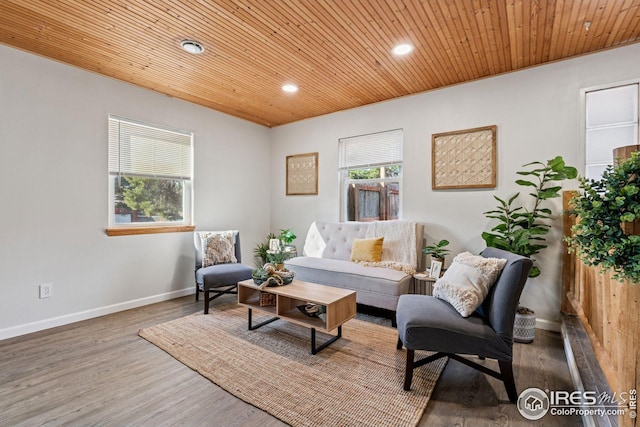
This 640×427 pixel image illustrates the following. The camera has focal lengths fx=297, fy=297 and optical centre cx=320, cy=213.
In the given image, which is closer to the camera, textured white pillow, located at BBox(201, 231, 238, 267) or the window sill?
the window sill

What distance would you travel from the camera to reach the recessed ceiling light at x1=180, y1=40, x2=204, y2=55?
102 inches

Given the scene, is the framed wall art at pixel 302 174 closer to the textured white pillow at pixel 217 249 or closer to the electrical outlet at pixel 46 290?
the textured white pillow at pixel 217 249

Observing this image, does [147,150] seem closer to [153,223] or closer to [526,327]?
[153,223]

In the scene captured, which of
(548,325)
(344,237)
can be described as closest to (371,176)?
(344,237)

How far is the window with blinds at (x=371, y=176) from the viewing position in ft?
13.2

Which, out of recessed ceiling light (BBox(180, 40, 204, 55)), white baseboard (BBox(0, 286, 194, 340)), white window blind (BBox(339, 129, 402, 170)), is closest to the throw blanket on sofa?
white window blind (BBox(339, 129, 402, 170))

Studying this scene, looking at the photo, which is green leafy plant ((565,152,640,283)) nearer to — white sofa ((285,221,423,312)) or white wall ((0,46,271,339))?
white sofa ((285,221,423,312))

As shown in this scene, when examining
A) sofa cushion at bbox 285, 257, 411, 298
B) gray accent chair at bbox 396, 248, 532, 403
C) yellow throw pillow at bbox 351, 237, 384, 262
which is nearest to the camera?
gray accent chair at bbox 396, 248, 532, 403

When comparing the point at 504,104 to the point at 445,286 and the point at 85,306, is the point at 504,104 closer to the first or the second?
the point at 445,286

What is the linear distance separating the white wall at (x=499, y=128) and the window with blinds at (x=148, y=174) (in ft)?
6.94

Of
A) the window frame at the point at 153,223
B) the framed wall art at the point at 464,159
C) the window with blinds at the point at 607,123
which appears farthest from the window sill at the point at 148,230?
the window with blinds at the point at 607,123

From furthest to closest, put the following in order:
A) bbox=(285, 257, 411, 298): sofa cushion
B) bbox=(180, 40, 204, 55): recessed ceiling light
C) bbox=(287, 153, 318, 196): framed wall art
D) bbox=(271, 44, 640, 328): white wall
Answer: bbox=(287, 153, 318, 196): framed wall art < bbox=(285, 257, 411, 298): sofa cushion < bbox=(271, 44, 640, 328): white wall < bbox=(180, 40, 204, 55): recessed ceiling light

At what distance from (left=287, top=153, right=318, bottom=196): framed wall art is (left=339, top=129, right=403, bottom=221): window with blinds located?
47 cm

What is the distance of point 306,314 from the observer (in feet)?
8.57
